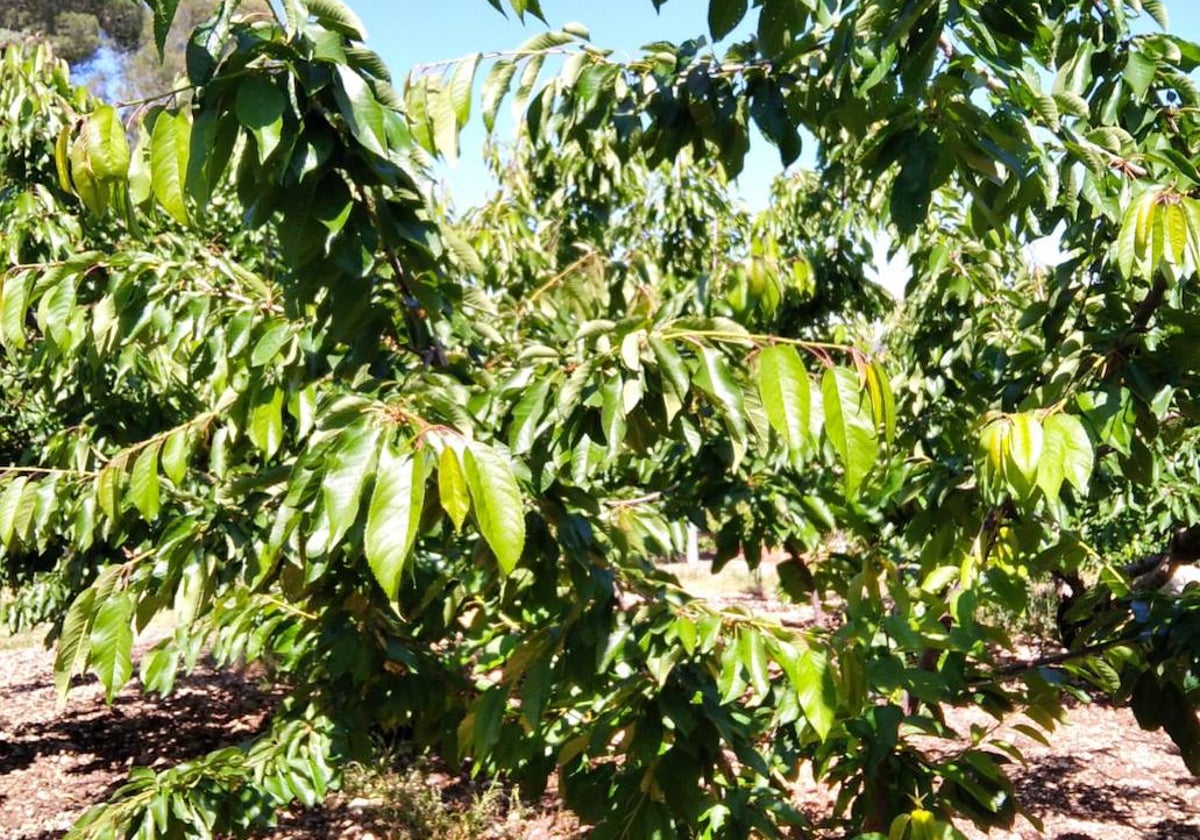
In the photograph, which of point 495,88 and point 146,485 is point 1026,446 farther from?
point 146,485

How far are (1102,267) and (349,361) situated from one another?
1.42 meters

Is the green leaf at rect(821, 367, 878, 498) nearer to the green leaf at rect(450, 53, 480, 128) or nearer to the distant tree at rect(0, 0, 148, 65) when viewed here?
the green leaf at rect(450, 53, 480, 128)

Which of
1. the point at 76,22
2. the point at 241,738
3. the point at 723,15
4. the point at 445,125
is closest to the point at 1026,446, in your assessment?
the point at 723,15

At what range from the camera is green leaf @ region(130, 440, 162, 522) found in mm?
1540

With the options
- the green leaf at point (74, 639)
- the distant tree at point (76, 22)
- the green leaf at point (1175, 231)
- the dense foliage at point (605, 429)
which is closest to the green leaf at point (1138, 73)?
the dense foliage at point (605, 429)

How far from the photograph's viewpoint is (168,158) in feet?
A: 3.53

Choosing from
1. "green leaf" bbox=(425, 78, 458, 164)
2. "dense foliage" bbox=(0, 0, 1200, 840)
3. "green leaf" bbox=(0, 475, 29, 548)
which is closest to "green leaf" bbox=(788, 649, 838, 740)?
"dense foliage" bbox=(0, 0, 1200, 840)

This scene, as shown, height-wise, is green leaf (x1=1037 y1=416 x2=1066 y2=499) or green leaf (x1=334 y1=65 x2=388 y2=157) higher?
green leaf (x1=334 y1=65 x2=388 y2=157)

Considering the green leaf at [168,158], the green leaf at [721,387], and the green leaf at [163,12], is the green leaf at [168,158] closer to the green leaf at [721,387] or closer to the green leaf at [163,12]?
the green leaf at [163,12]

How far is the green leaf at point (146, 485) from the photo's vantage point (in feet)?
5.05

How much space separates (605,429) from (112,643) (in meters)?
0.76

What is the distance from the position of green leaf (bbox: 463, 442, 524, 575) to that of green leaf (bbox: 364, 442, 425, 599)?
0.17ft

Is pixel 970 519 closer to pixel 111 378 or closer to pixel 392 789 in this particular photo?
pixel 111 378

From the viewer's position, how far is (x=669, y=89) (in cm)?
190
